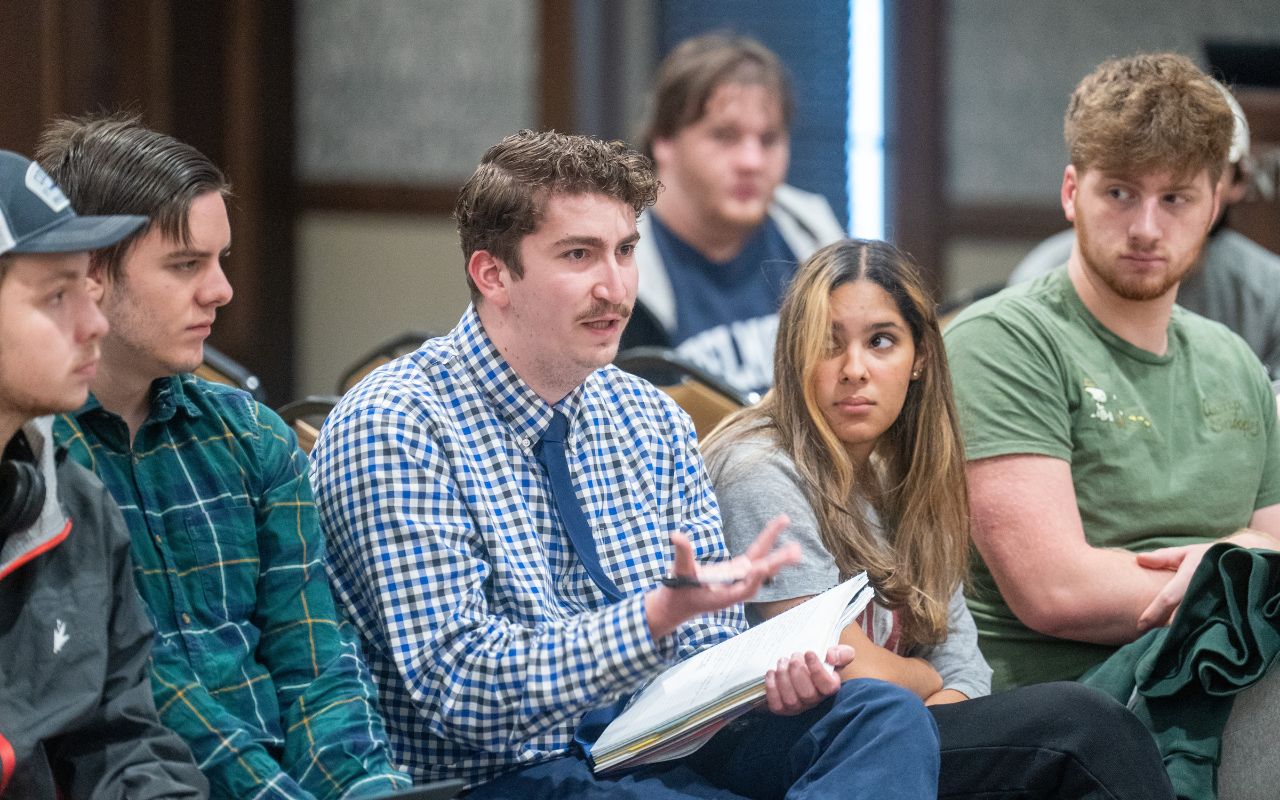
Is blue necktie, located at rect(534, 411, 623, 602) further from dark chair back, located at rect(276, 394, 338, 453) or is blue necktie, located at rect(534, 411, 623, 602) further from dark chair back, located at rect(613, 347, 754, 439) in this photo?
dark chair back, located at rect(613, 347, 754, 439)

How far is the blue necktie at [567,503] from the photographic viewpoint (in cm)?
187

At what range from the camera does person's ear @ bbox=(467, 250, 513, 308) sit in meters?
1.89

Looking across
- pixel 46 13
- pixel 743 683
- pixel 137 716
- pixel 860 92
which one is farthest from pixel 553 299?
pixel 860 92

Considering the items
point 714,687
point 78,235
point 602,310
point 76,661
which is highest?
point 78,235

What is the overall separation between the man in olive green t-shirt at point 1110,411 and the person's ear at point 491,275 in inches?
31.3

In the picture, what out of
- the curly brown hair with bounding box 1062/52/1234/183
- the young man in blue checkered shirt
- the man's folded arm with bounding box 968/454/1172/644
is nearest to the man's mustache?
the young man in blue checkered shirt

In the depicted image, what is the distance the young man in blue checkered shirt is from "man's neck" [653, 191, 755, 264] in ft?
4.83

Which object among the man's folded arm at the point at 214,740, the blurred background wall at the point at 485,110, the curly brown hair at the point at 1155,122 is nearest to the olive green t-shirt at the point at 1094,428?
the curly brown hair at the point at 1155,122

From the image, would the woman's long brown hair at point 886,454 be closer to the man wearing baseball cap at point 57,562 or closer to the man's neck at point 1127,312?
the man's neck at point 1127,312

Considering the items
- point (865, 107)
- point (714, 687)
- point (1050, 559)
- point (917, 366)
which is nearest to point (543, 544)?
point (714, 687)

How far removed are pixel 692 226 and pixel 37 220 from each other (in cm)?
213

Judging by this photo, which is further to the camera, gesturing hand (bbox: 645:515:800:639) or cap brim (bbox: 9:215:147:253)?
gesturing hand (bbox: 645:515:800:639)

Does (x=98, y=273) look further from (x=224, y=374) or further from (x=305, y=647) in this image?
(x=224, y=374)

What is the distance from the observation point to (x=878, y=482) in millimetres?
2203
